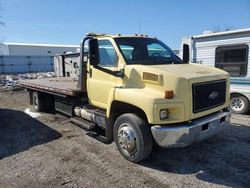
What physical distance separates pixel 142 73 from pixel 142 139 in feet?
3.83

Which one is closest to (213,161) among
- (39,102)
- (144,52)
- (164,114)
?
(164,114)

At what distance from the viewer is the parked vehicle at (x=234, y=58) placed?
28.2 ft

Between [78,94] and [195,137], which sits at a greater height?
[78,94]

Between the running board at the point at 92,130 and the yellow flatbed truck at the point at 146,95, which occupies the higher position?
the yellow flatbed truck at the point at 146,95

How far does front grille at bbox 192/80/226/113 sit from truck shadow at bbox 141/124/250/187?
104 centimetres

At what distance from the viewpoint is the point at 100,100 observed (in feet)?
19.8

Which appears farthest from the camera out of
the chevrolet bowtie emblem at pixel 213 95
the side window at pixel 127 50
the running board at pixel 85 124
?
the running board at pixel 85 124

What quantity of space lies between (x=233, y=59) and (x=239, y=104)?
148 cm

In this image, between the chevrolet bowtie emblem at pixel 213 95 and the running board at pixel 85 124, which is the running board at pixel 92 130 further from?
the chevrolet bowtie emblem at pixel 213 95

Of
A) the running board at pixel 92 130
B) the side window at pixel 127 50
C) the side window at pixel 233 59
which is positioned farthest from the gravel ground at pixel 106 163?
the side window at pixel 233 59

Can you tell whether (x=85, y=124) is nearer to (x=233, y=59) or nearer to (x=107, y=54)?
(x=107, y=54)

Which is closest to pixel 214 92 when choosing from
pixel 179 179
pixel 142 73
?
pixel 142 73

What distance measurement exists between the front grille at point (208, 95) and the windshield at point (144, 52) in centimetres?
115

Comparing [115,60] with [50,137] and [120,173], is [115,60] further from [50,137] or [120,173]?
[50,137]
